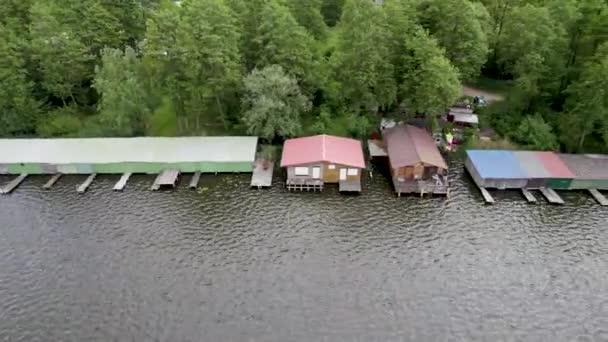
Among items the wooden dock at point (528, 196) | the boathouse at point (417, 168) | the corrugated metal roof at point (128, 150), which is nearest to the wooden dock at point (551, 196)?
the wooden dock at point (528, 196)

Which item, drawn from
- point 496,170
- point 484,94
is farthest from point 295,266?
point 484,94

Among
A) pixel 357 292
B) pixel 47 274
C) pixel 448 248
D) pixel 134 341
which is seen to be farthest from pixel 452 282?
pixel 47 274

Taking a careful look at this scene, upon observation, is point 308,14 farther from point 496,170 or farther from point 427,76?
point 496,170

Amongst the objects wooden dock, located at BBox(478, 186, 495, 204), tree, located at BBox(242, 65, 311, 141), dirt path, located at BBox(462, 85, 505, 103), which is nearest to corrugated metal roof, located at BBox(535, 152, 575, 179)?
wooden dock, located at BBox(478, 186, 495, 204)

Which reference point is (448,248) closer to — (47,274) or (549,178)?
(549,178)

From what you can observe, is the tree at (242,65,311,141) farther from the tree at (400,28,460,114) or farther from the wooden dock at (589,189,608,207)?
the wooden dock at (589,189,608,207)

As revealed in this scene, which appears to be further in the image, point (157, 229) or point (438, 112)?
point (438, 112)
